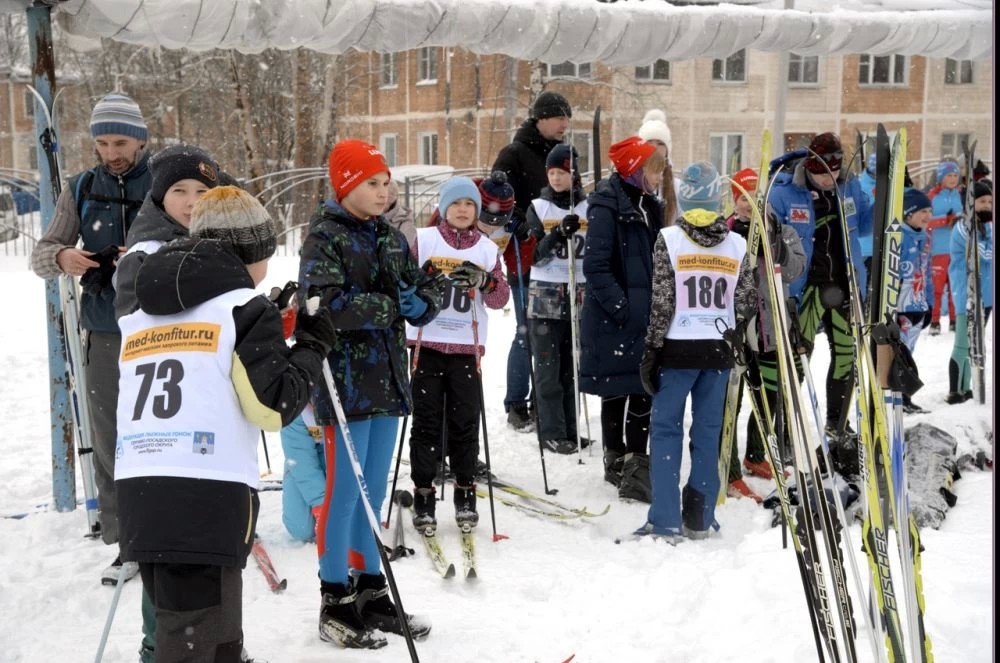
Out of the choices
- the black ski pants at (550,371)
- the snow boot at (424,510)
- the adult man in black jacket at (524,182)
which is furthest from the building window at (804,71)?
the snow boot at (424,510)

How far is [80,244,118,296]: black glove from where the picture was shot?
4090 mm

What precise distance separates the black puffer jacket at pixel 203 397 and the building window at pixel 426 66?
26.1 m

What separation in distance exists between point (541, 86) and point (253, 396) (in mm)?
17575

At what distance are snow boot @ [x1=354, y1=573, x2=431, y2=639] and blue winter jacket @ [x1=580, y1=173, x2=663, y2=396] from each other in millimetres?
2086

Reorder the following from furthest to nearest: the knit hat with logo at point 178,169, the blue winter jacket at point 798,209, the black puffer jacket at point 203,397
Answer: the blue winter jacket at point 798,209 → the knit hat with logo at point 178,169 → the black puffer jacket at point 203,397

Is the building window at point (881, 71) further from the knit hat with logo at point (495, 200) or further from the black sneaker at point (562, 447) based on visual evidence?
the knit hat with logo at point (495, 200)

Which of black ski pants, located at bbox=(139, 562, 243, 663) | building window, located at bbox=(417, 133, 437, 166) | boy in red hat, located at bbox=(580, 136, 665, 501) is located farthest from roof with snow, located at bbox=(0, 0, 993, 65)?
building window, located at bbox=(417, 133, 437, 166)

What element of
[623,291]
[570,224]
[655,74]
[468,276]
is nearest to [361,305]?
[468,276]

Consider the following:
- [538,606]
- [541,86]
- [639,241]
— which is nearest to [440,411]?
[538,606]

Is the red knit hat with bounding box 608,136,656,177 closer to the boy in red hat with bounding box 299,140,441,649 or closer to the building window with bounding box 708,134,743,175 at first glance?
the boy in red hat with bounding box 299,140,441,649

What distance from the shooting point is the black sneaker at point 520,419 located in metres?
6.89

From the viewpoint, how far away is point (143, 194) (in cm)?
425

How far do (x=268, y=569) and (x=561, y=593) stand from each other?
130cm

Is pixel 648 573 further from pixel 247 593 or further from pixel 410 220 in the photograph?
pixel 410 220
